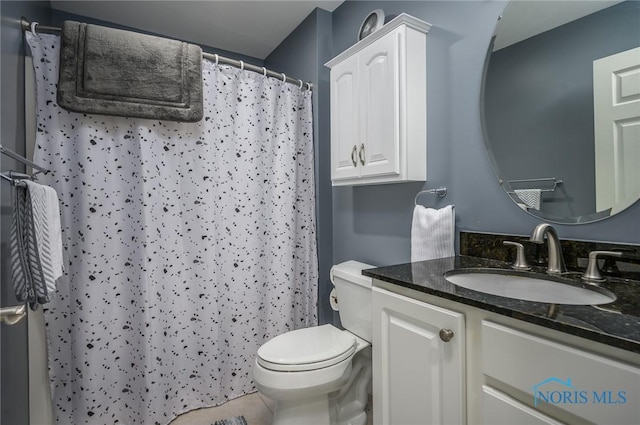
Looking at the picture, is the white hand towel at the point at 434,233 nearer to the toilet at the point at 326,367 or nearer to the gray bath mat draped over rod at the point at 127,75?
the toilet at the point at 326,367

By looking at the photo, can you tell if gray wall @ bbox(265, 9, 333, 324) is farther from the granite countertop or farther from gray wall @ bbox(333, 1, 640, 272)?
the granite countertop

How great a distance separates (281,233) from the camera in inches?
81.7

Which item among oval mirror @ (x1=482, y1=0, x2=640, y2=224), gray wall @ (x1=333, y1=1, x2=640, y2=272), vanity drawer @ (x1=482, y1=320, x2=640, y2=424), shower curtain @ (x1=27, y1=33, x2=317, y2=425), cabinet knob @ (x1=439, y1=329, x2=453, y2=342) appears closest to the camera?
vanity drawer @ (x1=482, y1=320, x2=640, y2=424)

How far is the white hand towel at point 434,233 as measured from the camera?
4.56ft

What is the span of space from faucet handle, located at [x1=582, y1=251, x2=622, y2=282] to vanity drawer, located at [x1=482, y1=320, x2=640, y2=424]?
0.45m

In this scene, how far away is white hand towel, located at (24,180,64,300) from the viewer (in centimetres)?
100

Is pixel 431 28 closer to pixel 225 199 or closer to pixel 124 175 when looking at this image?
pixel 225 199

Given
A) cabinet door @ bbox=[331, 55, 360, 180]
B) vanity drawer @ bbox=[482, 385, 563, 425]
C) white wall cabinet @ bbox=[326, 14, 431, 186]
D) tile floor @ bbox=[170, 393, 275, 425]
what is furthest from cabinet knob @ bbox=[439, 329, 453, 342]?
tile floor @ bbox=[170, 393, 275, 425]

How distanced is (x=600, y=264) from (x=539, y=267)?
17cm

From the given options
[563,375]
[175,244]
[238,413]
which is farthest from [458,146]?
[238,413]

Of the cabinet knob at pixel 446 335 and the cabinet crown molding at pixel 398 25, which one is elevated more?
the cabinet crown molding at pixel 398 25

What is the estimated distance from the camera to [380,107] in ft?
5.03

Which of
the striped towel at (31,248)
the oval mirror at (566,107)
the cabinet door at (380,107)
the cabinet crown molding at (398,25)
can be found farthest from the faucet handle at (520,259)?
the striped towel at (31,248)

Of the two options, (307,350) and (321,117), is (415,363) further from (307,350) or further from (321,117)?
(321,117)
